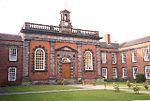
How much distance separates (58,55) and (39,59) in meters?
2.92

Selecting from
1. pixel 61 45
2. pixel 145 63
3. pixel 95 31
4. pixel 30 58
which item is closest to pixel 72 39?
pixel 61 45

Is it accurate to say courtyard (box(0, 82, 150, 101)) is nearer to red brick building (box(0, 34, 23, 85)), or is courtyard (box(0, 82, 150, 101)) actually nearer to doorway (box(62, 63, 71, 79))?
red brick building (box(0, 34, 23, 85))

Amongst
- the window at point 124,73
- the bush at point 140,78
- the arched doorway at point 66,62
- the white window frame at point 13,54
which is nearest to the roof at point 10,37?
the white window frame at point 13,54

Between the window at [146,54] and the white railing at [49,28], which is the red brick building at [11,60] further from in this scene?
the window at [146,54]

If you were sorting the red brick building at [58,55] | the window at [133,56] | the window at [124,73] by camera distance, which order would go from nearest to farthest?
1. the red brick building at [58,55]
2. the window at [133,56]
3. the window at [124,73]

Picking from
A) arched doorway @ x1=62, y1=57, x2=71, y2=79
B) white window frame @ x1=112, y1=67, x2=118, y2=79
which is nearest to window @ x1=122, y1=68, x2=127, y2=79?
white window frame @ x1=112, y1=67, x2=118, y2=79

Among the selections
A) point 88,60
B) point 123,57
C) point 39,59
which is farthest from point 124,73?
point 39,59

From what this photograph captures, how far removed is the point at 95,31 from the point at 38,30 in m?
10.3

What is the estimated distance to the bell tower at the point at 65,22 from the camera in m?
32.2

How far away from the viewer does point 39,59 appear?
29.7m

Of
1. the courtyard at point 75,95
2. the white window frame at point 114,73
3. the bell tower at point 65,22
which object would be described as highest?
the bell tower at point 65,22

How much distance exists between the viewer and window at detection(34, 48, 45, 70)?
2941cm

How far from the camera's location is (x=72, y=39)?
3253 centimetres

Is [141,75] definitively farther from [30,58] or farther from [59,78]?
[30,58]
